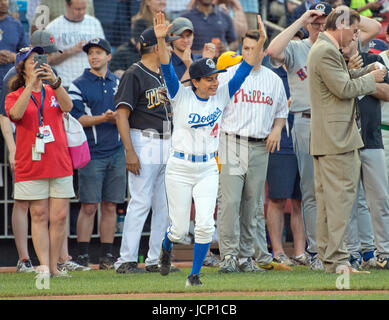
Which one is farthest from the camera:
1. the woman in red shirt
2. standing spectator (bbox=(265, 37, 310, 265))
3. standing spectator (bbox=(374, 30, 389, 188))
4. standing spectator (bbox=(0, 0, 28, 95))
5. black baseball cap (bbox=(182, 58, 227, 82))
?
standing spectator (bbox=(0, 0, 28, 95))

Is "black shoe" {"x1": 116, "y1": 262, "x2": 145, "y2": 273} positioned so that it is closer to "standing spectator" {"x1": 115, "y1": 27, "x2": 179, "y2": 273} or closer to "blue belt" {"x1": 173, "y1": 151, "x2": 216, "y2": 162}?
"standing spectator" {"x1": 115, "y1": 27, "x2": 179, "y2": 273}

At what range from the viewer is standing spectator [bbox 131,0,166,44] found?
11242mm

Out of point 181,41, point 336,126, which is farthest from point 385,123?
point 181,41

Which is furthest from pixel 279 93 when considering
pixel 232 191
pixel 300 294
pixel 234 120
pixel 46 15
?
pixel 46 15

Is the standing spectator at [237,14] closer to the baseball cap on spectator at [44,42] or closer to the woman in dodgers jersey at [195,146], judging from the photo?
the baseball cap on spectator at [44,42]

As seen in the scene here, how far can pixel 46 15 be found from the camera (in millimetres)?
10578

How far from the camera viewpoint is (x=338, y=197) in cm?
729

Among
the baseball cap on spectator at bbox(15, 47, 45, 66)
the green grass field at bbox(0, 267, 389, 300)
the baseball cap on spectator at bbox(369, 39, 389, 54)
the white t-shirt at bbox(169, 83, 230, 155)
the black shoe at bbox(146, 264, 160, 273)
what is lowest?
the black shoe at bbox(146, 264, 160, 273)

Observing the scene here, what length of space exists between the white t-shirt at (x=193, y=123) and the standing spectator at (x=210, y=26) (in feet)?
13.6

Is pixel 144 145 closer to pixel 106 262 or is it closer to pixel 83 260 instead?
pixel 106 262

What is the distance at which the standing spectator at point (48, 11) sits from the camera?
1035 centimetres

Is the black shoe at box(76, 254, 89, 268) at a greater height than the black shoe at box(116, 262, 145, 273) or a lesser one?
lesser

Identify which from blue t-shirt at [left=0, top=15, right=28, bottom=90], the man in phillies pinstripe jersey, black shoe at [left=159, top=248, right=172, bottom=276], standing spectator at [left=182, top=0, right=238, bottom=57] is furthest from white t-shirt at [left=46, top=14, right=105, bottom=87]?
black shoe at [left=159, top=248, right=172, bottom=276]
